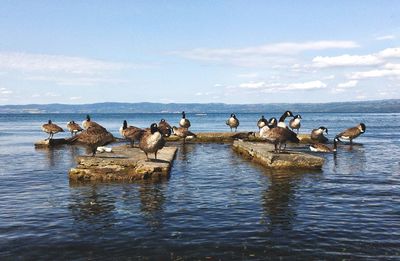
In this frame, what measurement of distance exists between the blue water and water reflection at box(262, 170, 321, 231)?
36 mm

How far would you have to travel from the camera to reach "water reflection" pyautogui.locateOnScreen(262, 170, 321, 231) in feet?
43.9

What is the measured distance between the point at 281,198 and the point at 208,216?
392 centimetres

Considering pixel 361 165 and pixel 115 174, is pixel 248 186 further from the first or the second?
pixel 361 165

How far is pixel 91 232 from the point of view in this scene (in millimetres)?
12477

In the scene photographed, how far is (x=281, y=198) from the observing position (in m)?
16.7

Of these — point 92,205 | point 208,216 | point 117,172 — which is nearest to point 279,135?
point 117,172

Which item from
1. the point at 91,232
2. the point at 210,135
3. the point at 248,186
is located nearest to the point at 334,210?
the point at 248,186

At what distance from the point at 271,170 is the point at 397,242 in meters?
12.6

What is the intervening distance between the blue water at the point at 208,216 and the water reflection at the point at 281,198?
4 cm

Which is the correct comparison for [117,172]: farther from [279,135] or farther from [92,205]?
[279,135]

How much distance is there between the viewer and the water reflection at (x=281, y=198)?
13383mm

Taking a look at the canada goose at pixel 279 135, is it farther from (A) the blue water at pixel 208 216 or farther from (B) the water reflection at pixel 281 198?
(B) the water reflection at pixel 281 198

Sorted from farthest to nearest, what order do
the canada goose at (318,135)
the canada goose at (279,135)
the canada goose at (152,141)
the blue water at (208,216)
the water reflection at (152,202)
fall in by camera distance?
1. the canada goose at (318,135)
2. the canada goose at (279,135)
3. the canada goose at (152,141)
4. the water reflection at (152,202)
5. the blue water at (208,216)

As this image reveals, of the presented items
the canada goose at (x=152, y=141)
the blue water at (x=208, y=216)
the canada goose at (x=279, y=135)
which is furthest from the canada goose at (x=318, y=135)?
the canada goose at (x=152, y=141)
